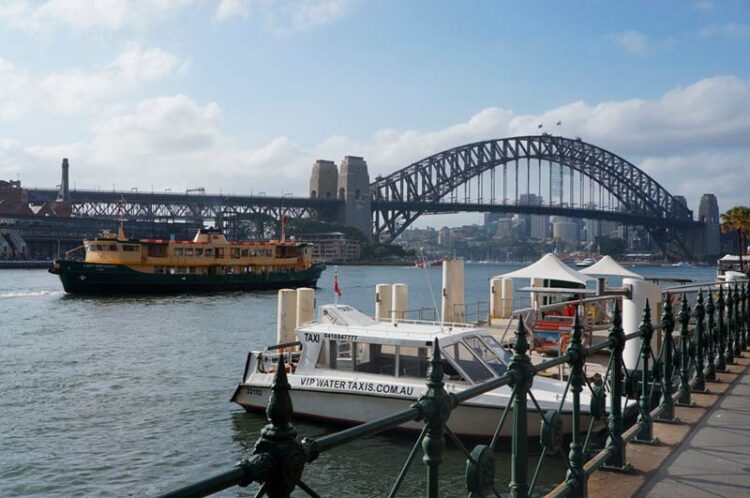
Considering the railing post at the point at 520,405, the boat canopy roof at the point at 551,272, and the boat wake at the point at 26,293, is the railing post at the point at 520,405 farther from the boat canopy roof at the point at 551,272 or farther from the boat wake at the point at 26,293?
the boat wake at the point at 26,293

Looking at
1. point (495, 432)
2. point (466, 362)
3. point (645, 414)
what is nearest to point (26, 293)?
point (466, 362)

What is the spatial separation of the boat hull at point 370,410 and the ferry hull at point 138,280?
50505mm

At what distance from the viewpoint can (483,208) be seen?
144 m

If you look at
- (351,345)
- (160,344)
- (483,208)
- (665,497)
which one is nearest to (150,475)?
(351,345)

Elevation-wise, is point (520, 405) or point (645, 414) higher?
point (520, 405)

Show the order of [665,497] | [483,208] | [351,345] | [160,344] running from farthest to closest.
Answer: [483,208] → [160,344] → [351,345] → [665,497]

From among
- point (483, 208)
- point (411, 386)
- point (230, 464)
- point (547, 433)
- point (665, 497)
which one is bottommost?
point (230, 464)

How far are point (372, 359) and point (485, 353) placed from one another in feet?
8.09

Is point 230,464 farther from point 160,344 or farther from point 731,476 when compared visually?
point 160,344

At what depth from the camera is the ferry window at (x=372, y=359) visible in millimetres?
→ 16750

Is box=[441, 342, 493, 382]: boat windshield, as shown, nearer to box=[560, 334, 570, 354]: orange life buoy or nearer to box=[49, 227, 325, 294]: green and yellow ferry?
box=[560, 334, 570, 354]: orange life buoy

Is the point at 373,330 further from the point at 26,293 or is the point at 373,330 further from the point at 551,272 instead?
the point at 26,293

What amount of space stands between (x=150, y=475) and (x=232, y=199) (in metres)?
154

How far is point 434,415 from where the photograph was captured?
11.5ft
